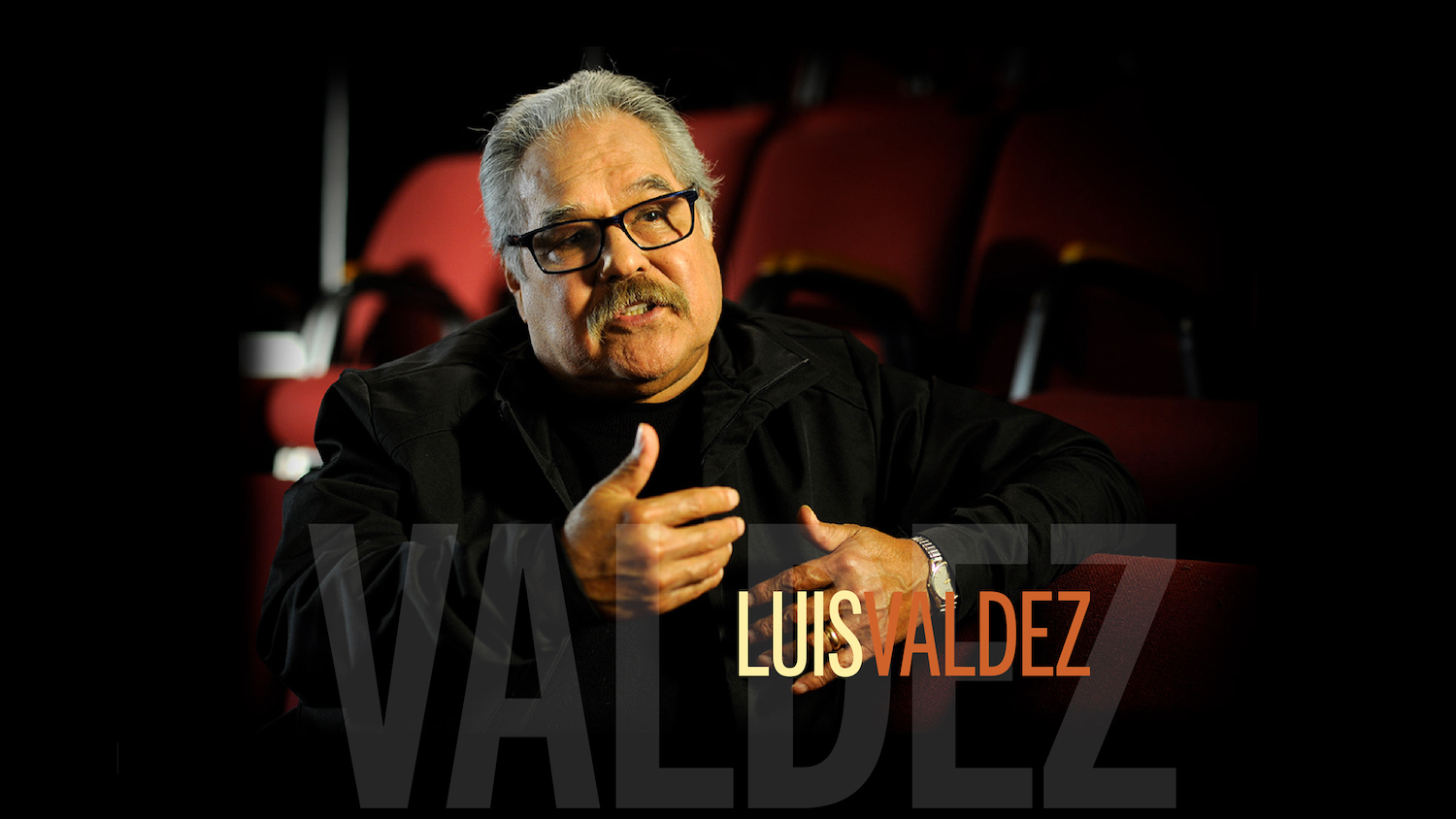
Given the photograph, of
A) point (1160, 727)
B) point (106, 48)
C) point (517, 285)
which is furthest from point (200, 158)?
point (1160, 727)

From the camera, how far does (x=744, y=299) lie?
47.9 inches

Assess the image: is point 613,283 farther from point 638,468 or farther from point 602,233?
point 638,468

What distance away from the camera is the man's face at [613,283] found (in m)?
0.78

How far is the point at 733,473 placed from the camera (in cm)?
79

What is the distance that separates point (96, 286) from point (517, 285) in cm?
63

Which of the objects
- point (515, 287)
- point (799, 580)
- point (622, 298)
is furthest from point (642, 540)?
point (515, 287)

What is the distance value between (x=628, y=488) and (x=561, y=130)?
39 centimetres

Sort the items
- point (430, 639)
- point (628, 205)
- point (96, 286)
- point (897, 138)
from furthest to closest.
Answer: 1. point (897, 138)
2. point (96, 286)
3. point (628, 205)
4. point (430, 639)

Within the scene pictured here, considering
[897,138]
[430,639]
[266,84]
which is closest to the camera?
[430,639]

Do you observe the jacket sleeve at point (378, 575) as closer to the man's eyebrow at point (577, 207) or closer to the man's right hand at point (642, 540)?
the man's right hand at point (642, 540)

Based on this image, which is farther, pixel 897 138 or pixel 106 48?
pixel 897 138

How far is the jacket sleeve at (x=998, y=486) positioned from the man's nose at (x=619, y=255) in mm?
266

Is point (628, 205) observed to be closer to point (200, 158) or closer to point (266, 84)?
point (200, 158)

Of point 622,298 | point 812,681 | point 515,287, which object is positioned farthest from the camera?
point 515,287
